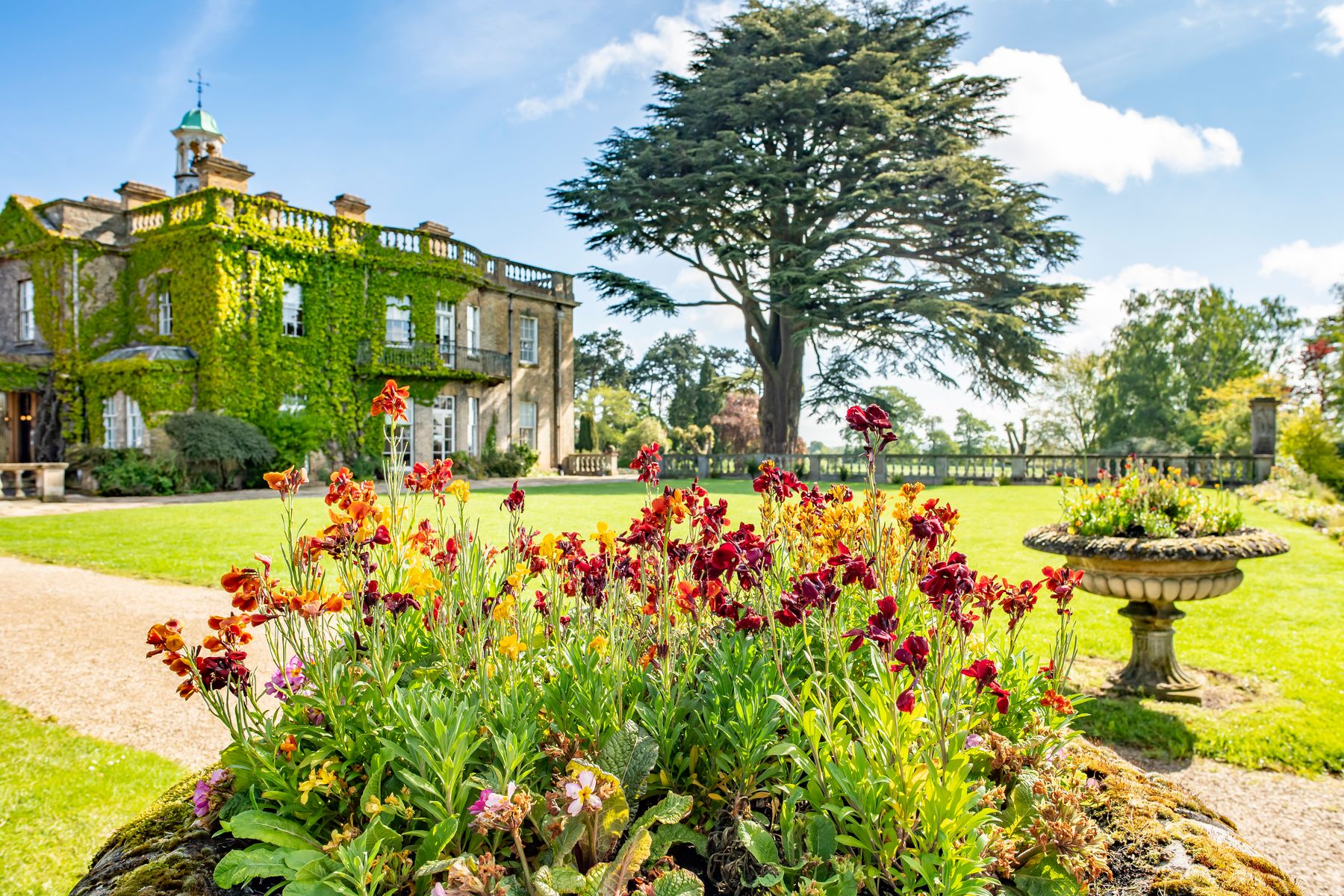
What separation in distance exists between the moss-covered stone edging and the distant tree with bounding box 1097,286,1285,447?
45082 millimetres

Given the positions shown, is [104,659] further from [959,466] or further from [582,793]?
[959,466]

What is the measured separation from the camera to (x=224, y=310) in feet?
69.4

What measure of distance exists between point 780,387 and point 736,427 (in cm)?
1599

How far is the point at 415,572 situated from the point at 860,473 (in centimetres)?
2327

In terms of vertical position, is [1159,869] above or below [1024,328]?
below

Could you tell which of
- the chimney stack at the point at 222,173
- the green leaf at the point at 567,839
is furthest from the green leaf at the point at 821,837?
the chimney stack at the point at 222,173

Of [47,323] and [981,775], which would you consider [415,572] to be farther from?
[47,323]

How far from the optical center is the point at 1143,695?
509 cm

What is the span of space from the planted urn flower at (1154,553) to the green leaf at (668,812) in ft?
11.7

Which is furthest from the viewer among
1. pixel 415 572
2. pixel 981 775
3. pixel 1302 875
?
pixel 1302 875

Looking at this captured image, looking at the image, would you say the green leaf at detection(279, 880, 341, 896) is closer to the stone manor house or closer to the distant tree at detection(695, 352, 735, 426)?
the stone manor house

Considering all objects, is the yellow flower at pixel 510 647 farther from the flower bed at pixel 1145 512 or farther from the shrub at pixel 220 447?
the shrub at pixel 220 447

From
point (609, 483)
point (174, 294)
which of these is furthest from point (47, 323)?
point (609, 483)

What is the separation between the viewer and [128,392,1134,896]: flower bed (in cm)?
161
